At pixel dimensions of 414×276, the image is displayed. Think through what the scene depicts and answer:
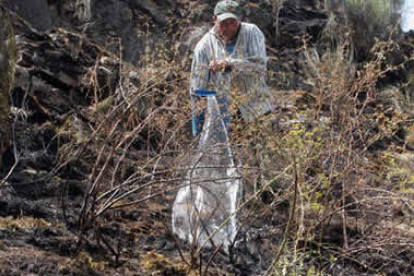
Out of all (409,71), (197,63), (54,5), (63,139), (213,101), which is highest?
(54,5)

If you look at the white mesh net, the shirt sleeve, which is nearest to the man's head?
the shirt sleeve

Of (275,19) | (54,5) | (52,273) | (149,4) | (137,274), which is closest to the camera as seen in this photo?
(52,273)

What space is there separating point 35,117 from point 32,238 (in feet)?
4.37

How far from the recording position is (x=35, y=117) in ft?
11.4

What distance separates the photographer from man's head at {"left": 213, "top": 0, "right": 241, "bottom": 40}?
3.20 m

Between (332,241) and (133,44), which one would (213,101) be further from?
(133,44)

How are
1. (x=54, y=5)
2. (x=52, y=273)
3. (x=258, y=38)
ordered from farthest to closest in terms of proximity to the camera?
(x=54, y=5), (x=258, y=38), (x=52, y=273)

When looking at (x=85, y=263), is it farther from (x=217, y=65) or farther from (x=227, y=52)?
(x=227, y=52)

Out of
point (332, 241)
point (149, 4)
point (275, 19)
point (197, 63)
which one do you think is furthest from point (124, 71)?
point (275, 19)

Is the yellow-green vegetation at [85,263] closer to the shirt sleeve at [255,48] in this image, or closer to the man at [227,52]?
the man at [227,52]

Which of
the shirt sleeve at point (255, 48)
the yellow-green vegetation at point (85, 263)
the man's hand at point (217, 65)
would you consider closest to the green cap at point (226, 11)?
the shirt sleeve at point (255, 48)

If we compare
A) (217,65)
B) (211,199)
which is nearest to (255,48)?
(217,65)

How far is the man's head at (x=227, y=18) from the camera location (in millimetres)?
3201

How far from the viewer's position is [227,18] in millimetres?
3184
